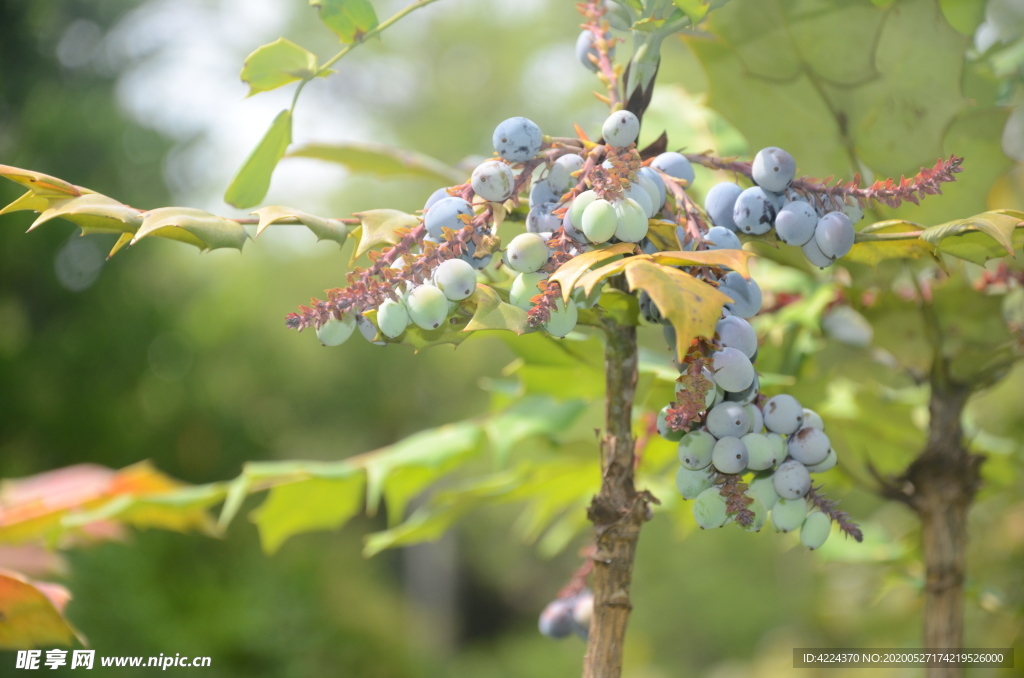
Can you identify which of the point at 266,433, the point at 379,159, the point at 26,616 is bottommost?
the point at 26,616

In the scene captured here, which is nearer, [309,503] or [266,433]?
[309,503]

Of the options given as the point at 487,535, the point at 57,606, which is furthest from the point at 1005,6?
the point at 487,535

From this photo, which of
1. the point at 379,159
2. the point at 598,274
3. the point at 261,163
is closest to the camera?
the point at 598,274

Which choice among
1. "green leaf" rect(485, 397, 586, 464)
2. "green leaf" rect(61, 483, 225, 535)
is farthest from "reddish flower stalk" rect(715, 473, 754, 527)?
"green leaf" rect(61, 483, 225, 535)

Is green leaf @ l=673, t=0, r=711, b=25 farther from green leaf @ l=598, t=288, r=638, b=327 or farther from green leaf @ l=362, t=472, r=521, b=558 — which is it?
green leaf @ l=362, t=472, r=521, b=558

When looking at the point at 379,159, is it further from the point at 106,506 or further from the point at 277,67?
the point at 106,506

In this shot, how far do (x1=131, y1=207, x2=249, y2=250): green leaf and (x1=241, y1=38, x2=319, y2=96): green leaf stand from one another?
56mm

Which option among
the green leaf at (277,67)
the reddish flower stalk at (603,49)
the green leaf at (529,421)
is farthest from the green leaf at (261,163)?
the green leaf at (529,421)

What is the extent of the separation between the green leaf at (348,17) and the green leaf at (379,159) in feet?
0.40

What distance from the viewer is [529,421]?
458 mm

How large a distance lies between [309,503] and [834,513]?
0.35 metres

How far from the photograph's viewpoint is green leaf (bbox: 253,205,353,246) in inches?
8.6

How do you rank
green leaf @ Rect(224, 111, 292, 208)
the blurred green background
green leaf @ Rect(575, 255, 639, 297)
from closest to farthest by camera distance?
1. green leaf @ Rect(575, 255, 639, 297)
2. green leaf @ Rect(224, 111, 292, 208)
3. the blurred green background

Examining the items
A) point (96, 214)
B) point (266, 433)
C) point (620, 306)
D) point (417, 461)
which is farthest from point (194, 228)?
point (266, 433)
